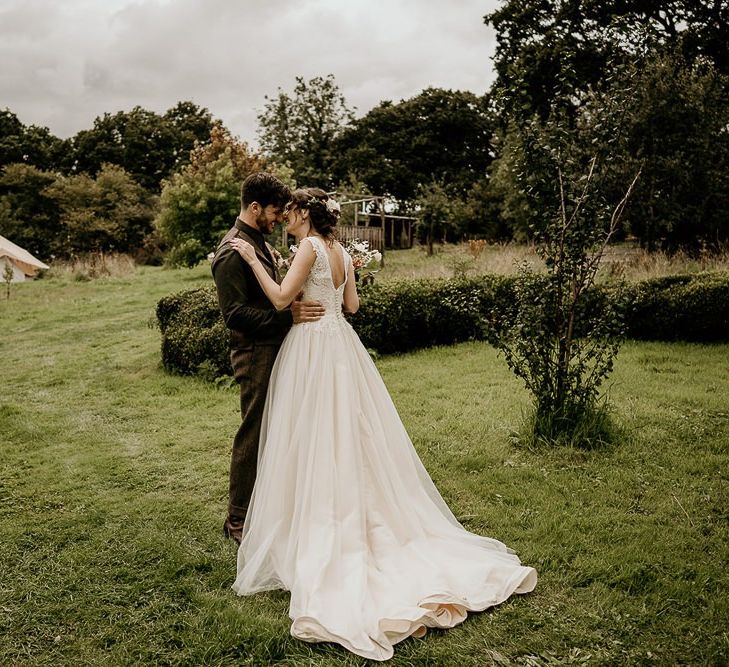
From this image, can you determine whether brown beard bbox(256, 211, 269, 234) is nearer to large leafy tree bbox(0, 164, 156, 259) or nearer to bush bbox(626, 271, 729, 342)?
bush bbox(626, 271, 729, 342)

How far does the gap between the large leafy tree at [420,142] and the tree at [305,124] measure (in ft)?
3.81

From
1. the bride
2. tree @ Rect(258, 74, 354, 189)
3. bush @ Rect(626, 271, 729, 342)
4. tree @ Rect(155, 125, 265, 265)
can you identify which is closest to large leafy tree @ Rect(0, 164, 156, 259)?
tree @ Rect(258, 74, 354, 189)

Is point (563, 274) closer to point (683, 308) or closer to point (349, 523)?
point (349, 523)

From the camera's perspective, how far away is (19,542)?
4195 mm

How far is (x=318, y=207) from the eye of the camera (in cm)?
395

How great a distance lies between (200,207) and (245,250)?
14717mm

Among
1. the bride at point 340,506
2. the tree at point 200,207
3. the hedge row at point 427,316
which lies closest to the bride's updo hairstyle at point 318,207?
the bride at point 340,506

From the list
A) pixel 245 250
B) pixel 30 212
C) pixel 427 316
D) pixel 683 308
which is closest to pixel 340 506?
pixel 245 250

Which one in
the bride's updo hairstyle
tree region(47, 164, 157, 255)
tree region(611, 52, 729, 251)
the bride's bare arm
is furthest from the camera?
tree region(47, 164, 157, 255)

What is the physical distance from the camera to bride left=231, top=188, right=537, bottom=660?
3.14m

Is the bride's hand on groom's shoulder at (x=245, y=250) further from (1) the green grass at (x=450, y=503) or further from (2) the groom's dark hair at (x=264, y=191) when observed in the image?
(1) the green grass at (x=450, y=503)

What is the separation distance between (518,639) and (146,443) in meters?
4.58

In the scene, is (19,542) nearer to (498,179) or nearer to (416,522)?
(416,522)

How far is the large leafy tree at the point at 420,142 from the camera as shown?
127ft
